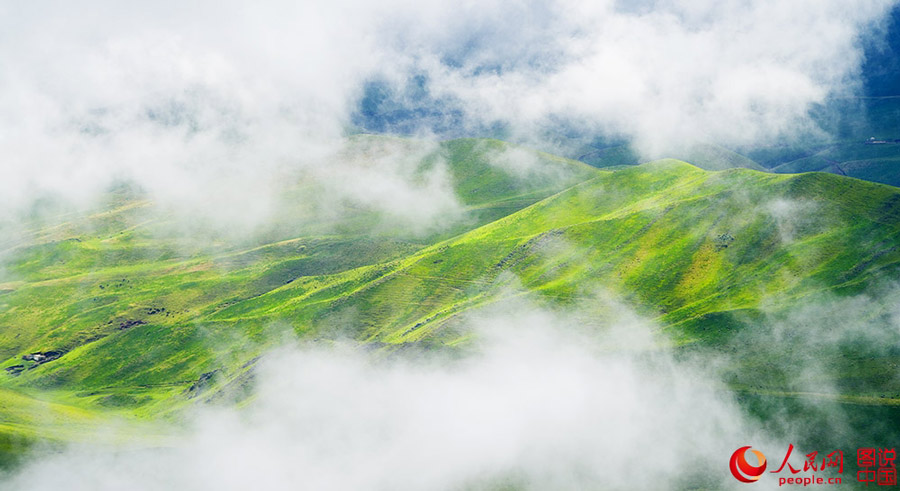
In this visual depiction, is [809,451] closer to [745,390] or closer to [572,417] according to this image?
Answer: [745,390]

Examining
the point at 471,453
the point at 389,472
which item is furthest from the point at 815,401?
the point at 389,472

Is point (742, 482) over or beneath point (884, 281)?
beneath

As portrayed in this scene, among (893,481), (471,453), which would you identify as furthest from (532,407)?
(893,481)

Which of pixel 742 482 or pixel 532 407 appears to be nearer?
pixel 742 482

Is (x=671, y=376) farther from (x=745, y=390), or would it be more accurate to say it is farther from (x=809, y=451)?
(x=809, y=451)

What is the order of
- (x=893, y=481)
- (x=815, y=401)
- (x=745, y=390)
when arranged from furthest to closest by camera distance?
1. (x=745, y=390)
2. (x=815, y=401)
3. (x=893, y=481)

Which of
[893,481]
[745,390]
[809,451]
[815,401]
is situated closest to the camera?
[893,481]
